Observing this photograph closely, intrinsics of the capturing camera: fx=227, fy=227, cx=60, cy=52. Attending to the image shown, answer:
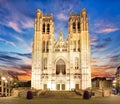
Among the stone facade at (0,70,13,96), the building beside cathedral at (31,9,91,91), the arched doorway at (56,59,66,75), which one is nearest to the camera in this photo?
the building beside cathedral at (31,9,91,91)

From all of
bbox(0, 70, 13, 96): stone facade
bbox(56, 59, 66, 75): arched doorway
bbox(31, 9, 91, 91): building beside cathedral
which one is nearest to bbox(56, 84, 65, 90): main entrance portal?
bbox(31, 9, 91, 91): building beside cathedral

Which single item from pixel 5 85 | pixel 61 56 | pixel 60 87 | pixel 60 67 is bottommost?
pixel 60 87

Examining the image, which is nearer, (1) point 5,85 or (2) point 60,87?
(2) point 60,87

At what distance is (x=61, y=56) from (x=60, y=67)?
3493 millimetres

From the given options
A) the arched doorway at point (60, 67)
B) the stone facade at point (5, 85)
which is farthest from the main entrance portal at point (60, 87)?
the stone facade at point (5, 85)

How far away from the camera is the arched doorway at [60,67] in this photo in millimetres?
69900

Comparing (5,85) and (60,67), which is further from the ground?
(60,67)

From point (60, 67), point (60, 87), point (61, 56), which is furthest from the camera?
point (61, 56)

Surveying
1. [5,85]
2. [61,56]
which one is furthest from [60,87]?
[5,85]

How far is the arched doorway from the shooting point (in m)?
69.9

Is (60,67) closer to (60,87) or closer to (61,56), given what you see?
(61,56)

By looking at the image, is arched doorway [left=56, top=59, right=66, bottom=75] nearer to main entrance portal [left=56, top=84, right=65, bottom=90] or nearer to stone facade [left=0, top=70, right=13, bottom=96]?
main entrance portal [left=56, top=84, right=65, bottom=90]

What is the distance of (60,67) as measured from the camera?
2771 inches

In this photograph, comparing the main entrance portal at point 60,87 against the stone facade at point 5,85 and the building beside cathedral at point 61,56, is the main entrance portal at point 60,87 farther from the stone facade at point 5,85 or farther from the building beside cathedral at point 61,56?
the stone facade at point 5,85
